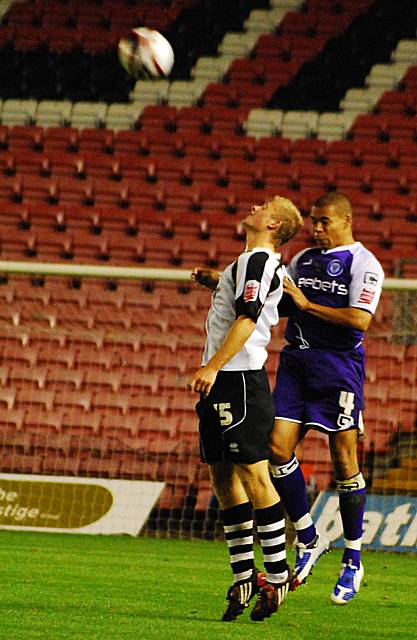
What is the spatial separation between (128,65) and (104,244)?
5.38 metres

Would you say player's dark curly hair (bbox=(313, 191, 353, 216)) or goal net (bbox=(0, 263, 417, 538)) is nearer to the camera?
player's dark curly hair (bbox=(313, 191, 353, 216))

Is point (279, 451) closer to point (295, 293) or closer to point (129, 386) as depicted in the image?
point (295, 293)

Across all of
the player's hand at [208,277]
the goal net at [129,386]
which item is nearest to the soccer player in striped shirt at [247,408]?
the player's hand at [208,277]

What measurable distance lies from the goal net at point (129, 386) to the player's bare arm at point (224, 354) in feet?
17.6

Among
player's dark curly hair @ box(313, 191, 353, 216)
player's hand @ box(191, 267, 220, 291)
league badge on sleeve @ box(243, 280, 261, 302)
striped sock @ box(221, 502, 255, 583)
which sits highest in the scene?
player's dark curly hair @ box(313, 191, 353, 216)

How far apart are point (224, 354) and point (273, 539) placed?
828mm

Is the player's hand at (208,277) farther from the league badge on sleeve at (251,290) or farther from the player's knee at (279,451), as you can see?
the player's knee at (279,451)

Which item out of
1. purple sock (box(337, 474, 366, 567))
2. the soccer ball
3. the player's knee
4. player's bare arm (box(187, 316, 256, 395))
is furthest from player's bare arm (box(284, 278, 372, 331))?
the soccer ball

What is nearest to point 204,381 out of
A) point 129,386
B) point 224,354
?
point 224,354

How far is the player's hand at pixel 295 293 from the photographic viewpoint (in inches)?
224

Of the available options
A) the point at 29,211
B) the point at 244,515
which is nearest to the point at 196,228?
the point at 29,211

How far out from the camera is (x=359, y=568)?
5.91 m

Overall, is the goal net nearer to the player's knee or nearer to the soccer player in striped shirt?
the player's knee

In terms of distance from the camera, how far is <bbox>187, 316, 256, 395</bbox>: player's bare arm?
16.0 ft
